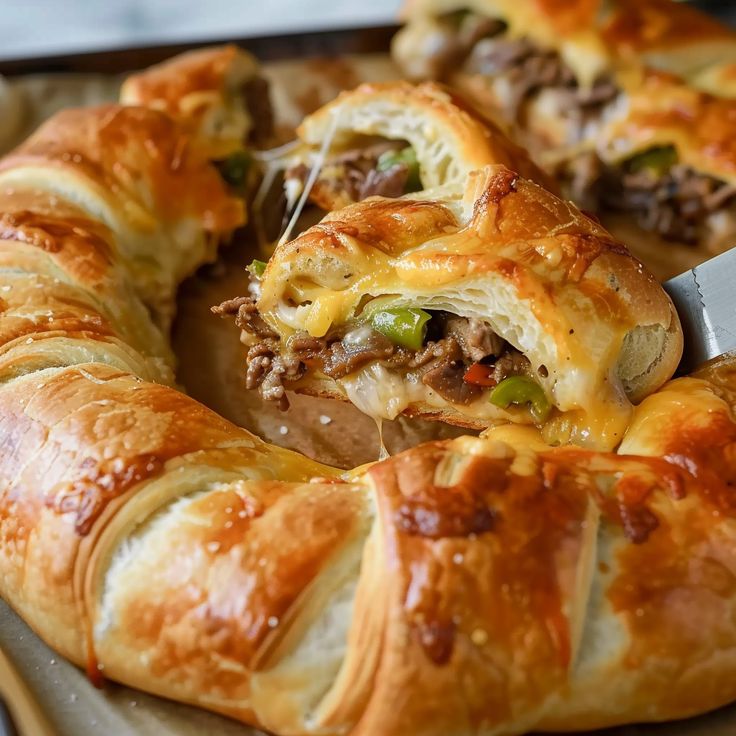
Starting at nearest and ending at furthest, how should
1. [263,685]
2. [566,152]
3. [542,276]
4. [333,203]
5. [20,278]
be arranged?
[263,685]
[542,276]
[20,278]
[333,203]
[566,152]

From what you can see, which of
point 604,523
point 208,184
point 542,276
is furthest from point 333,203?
point 604,523

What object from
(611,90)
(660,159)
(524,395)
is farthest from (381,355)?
(611,90)

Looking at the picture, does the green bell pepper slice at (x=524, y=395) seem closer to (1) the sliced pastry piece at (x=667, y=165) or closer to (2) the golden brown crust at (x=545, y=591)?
(2) the golden brown crust at (x=545, y=591)

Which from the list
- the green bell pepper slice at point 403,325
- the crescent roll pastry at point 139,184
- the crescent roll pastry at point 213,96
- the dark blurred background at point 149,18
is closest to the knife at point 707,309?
the green bell pepper slice at point 403,325

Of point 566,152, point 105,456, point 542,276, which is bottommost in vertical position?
point 566,152

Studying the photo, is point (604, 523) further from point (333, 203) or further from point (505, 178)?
point (333, 203)

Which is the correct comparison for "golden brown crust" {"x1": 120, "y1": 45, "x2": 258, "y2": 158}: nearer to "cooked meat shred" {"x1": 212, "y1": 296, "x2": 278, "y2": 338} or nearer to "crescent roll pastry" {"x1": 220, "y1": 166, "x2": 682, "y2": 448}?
"cooked meat shred" {"x1": 212, "y1": 296, "x2": 278, "y2": 338}

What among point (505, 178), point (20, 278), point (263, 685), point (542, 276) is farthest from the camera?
point (20, 278)

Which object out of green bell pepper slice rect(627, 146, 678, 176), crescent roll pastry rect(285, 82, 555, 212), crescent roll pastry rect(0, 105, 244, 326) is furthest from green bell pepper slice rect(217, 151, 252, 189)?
green bell pepper slice rect(627, 146, 678, 176)
